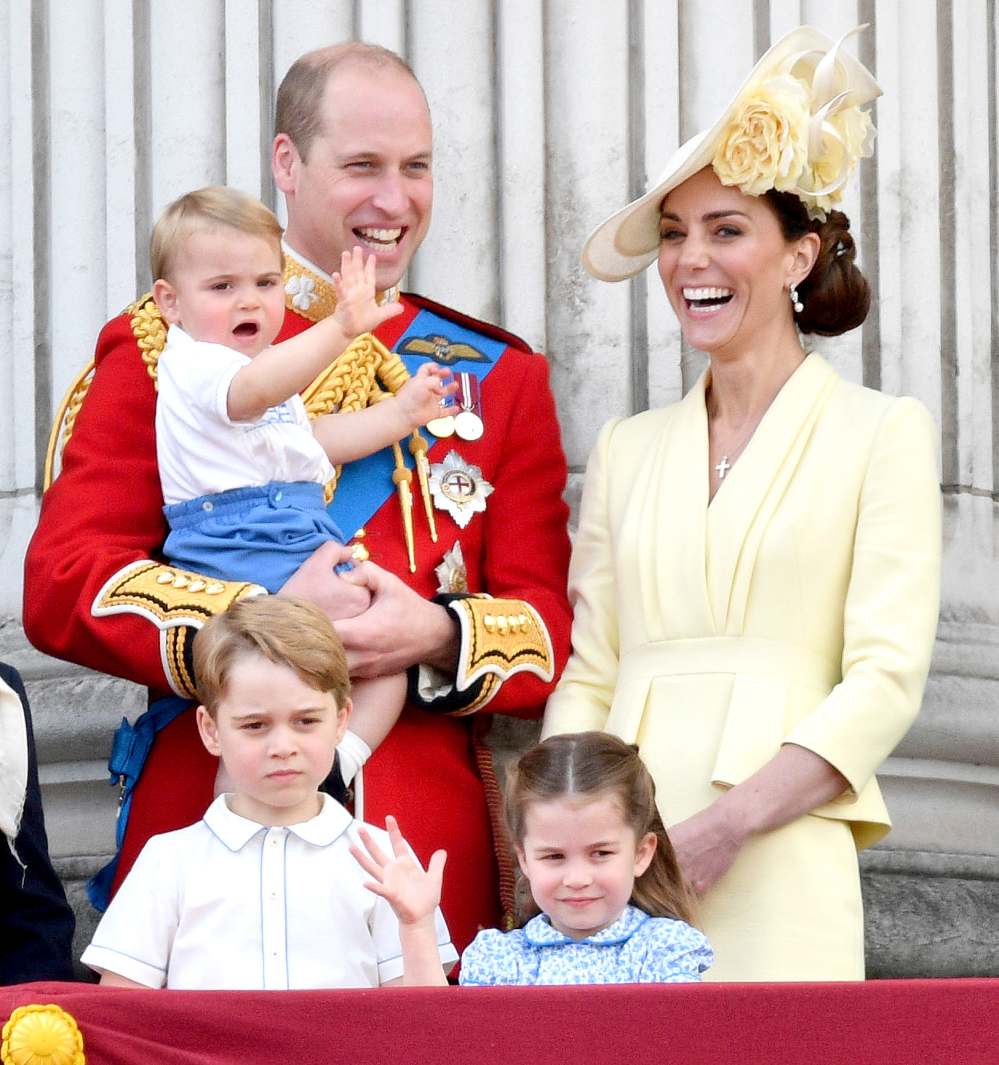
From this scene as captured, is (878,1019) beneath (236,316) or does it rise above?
beneath

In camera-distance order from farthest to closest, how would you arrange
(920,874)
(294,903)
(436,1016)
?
(920,874), (294,903), (436,1016)

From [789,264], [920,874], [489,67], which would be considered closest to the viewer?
[789,264]

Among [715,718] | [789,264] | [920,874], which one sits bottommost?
[920,874]

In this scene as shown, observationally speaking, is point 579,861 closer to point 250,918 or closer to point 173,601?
point 250,918

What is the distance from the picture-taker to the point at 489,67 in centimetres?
498

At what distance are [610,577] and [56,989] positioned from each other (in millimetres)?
1542

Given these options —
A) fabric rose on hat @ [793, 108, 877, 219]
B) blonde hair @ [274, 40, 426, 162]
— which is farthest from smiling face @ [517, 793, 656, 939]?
blonde hair @ [274, 40, 426, 162]

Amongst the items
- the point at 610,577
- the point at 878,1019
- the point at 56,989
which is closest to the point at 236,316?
the point at 610,577

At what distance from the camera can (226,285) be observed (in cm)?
408

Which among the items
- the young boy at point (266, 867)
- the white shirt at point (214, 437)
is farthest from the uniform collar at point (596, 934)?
the white shirt at point (214, 437)

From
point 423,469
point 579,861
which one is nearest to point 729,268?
point 423,469

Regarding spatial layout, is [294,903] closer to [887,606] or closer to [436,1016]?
[436,1016]

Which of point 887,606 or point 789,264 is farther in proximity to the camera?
point 789,264

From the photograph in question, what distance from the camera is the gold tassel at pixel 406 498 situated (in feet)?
14.1
